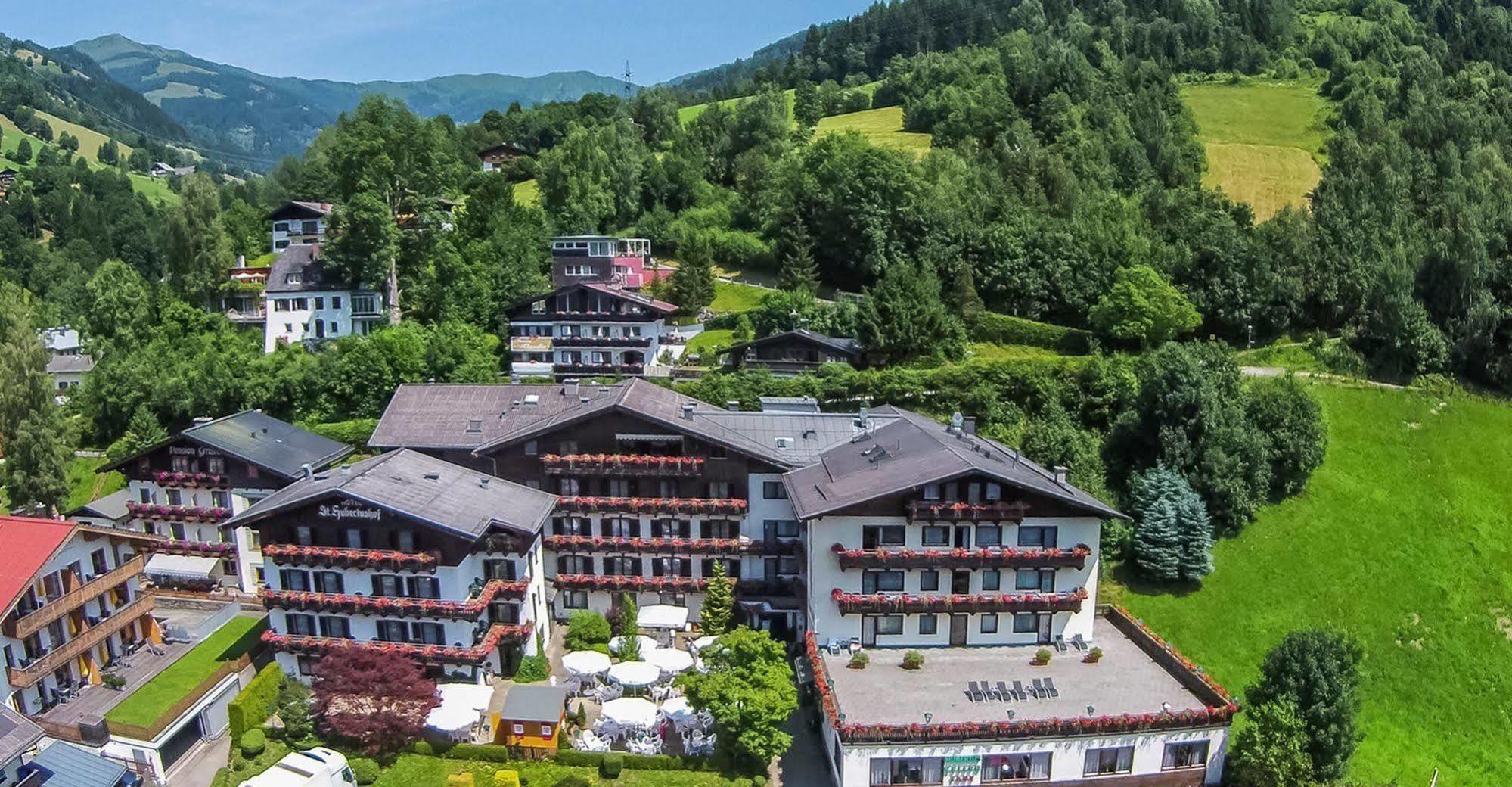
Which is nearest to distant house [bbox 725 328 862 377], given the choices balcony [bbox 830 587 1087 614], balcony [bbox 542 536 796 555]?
balcony [bbox 542 536 796 555]

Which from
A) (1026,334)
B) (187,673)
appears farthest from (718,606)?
(1026,334)

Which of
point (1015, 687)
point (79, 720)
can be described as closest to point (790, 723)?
point (1015, 687)

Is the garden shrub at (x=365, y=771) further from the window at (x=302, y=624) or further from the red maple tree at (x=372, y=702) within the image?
the window at (x=302, y=624)

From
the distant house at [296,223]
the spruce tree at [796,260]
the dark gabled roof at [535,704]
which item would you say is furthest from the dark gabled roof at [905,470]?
the distant house at [296,223]

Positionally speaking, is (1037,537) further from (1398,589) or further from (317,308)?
(317,308)

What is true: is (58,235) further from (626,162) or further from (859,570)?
(859,570)

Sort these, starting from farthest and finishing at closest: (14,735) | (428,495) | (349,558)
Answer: (428,495), (349,558), (14,735)
